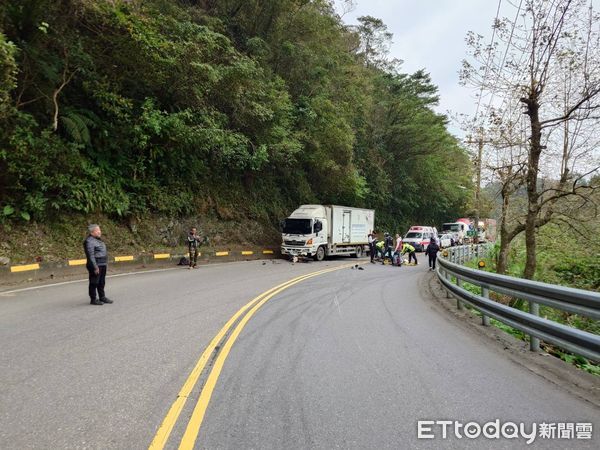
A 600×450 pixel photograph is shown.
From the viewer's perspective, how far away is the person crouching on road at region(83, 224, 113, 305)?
8.85 m

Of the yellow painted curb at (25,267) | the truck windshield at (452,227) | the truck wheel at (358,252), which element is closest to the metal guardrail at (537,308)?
the yellow painted curb at (25,267)

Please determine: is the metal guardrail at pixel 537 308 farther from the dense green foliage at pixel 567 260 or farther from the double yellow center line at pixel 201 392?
the dense green foliage at pixel 567 260

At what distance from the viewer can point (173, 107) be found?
20516 mm

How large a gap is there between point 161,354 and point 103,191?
14.0 metres

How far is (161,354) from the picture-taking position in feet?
17.7

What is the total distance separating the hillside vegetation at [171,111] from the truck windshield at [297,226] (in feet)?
12.0

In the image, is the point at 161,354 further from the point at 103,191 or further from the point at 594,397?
the point at 103,191

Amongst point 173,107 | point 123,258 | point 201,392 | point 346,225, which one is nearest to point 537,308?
point 201,392

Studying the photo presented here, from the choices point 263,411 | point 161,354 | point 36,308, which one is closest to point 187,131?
point 36,308

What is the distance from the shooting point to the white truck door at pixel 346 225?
83.9 feet

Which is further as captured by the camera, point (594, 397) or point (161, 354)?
point (161, 354)
